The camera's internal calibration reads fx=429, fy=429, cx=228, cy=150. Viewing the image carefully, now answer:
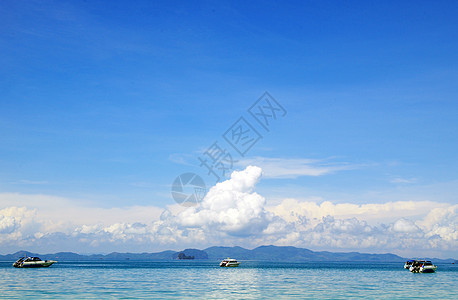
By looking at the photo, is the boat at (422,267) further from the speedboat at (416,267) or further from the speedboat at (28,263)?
the speedboat at (28,263)

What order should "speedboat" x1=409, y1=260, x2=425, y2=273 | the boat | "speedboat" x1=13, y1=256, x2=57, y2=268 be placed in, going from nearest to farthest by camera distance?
the boat < "speedboat" x1=409, y1=260, x2=425, y2=273 < "speedboat" x1=13, y1=256, x2=57, y2=268

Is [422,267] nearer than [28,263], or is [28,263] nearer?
[422,267]

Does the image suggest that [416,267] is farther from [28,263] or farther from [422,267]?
[28,263]

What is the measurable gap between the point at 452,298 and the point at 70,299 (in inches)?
2544

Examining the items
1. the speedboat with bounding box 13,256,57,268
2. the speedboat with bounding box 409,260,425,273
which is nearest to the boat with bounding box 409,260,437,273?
the speedboat with bounding box 409,260,425,273

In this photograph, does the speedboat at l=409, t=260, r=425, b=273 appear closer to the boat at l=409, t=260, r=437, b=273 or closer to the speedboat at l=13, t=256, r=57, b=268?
the boat at l=409, t=260, r=437, b=273

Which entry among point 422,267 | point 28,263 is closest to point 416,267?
point 422,267

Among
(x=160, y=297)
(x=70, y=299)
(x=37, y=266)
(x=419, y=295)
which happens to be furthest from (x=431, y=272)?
(x=37, y=266)

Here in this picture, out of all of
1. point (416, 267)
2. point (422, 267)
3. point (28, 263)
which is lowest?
point (416, 267)

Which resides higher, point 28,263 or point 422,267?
point 28,263

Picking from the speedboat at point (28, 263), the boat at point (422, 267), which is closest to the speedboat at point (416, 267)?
the boat at point (422, 267)

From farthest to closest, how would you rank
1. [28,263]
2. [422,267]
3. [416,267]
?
[28,263] < [416,267] < [422,267]

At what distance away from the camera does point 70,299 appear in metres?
68.6

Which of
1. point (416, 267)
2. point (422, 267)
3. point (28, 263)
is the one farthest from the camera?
point (28, 263)
